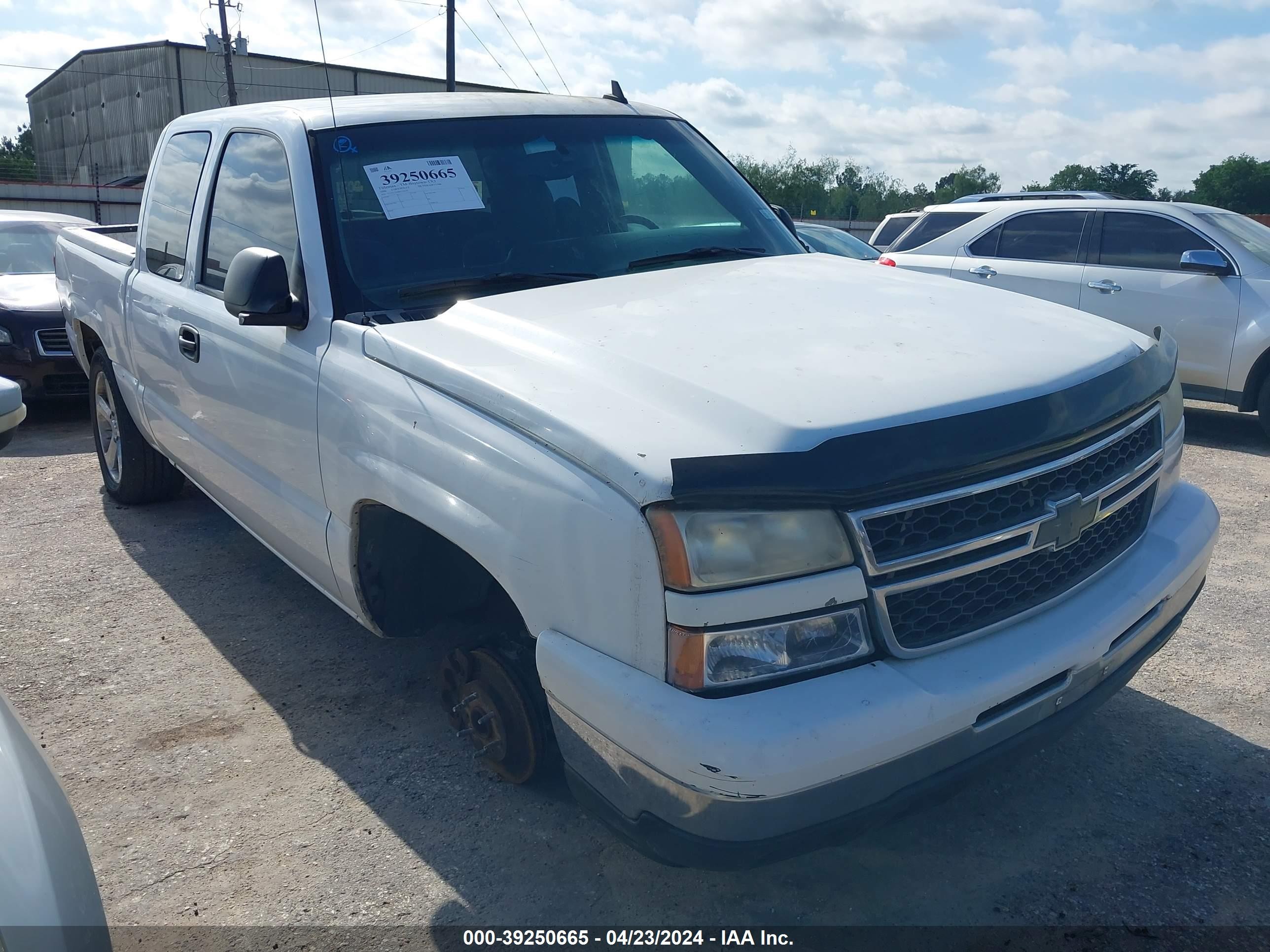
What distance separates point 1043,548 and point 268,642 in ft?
9.66

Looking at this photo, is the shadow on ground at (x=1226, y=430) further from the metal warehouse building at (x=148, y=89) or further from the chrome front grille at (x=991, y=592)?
the metal warehouse building at (x=148, y=89)

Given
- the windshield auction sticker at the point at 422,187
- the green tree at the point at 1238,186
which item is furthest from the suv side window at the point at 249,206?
the green tree at the point at 1238,186

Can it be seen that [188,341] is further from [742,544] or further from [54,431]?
[54,431]

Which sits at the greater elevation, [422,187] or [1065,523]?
[422,187]

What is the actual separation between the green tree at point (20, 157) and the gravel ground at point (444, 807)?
202ft

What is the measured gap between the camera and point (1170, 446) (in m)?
2.77

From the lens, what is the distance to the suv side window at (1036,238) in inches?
327

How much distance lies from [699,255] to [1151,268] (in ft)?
18.9

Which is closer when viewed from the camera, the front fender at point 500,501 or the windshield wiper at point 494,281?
the front fender at point 500,501

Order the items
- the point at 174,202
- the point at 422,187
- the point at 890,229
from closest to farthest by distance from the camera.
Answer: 1. the point at 422,187
2. the point at 174,202
3. the point at 890,229

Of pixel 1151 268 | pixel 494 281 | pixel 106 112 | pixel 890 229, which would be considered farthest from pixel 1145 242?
pixel 106 112

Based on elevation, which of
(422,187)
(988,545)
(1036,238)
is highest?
(422,187)

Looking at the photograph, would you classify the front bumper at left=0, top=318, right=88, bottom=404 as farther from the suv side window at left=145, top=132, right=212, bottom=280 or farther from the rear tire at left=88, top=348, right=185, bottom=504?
the suv side window at left=145, top=132, right=212, bottom=280

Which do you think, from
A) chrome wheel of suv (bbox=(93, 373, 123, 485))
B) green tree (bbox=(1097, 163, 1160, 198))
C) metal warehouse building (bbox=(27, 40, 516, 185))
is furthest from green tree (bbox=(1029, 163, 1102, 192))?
chrome wheel of suv (bbox=(93, 373, 123, 485))
